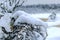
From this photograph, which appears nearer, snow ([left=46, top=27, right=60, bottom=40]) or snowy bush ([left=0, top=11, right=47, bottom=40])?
snowy bush ([left=0, top=11, right=47, bottom=40])

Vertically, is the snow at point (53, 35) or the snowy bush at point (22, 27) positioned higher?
the snowy bush at point (22, 27)

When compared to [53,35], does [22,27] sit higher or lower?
higher

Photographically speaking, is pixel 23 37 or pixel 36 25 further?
pixel 36 25

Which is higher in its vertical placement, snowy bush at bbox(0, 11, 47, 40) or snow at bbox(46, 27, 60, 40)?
snowy bush at bbox(0, 11, 47, 40)

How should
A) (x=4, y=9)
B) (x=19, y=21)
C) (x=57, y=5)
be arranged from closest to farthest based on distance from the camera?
(x=19, y=21) < (x=4, y=9) < (x=57, y=5)

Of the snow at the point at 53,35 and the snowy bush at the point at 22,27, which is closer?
the snowy bush at the point at 22,27

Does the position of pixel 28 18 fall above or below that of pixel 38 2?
below

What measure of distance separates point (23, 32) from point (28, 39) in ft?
0.30

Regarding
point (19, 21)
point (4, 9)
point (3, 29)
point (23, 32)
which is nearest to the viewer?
point (3, 29)

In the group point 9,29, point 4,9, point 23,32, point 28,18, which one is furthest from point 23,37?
point 4,9

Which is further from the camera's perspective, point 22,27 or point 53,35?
point 53,35

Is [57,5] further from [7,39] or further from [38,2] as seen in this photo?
[7,39]

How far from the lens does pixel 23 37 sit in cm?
200

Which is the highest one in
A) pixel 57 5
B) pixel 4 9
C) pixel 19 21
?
pixel 57 5
